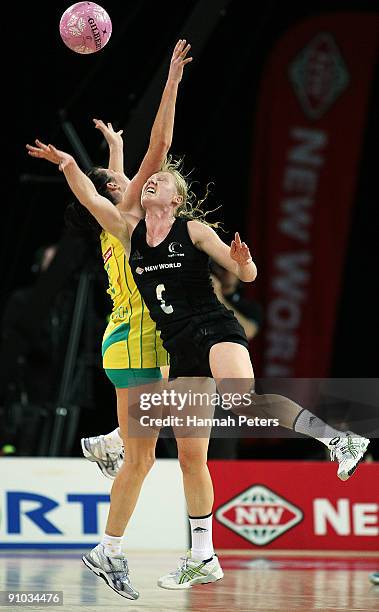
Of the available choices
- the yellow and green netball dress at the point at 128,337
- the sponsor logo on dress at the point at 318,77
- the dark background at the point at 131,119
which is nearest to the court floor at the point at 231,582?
the yellow and green netball dress at the point at 128,337

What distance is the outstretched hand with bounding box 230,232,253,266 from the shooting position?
18.2 ft

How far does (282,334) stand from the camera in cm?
1188

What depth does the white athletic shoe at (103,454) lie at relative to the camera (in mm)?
6288

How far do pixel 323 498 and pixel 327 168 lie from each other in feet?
13.5

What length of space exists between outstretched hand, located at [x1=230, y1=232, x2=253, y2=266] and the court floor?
1677 mm

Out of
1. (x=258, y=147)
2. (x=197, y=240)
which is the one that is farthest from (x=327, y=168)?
(x=197, y=240)

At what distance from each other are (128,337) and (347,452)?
1308 mm

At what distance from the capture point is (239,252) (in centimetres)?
557

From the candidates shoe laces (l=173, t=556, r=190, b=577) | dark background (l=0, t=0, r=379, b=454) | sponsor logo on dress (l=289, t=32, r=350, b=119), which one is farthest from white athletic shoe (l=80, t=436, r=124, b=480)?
sponsor logo on dress (l=289, t=32, r=350, b=119)

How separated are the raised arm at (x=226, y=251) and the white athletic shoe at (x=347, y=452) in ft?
3.00

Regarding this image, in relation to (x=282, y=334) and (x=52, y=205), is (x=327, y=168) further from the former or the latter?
(x=52, y=205)

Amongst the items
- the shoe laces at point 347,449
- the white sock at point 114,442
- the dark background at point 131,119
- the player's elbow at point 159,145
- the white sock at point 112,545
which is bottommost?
the white sock at point 112,545

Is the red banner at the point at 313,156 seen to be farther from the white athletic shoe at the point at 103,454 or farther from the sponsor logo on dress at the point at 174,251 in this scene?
the sponsor logo on dress at the point at 174,251

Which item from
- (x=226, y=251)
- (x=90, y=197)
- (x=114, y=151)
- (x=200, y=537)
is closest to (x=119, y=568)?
(x=200, y=537)
